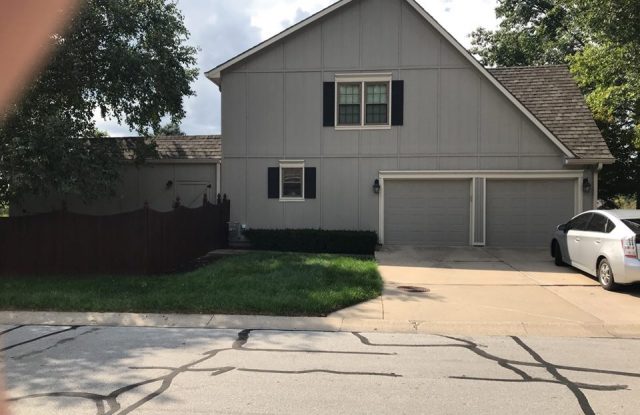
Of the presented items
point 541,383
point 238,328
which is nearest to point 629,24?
point 541,383

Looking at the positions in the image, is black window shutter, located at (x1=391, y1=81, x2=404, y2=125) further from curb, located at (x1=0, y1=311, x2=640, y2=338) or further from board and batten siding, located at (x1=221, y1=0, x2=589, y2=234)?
curb, located at (x1=0, y1=311, x2=640, y2=338)

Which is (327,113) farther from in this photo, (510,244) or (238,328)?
(238,328)

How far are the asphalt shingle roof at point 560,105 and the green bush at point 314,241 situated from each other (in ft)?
23.8

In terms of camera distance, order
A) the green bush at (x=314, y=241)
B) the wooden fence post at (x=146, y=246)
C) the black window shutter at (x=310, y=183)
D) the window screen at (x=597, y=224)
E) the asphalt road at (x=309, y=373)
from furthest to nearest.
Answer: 1. the black window shutter at (x=310, y=183)
2. the green bush at (x=314, y=241)
3. the wooden fence post at (x=146, y=246)
4. the window screen at (x=597, y=224)
5. the asphalt road at (x=309, y=373)

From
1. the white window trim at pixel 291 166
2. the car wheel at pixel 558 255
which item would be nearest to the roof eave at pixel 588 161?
the car wheel at pixel 558 255

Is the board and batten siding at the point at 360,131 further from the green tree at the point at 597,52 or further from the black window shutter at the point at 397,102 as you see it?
the green tree at the point at 597,52

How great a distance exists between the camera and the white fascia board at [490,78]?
1568cm

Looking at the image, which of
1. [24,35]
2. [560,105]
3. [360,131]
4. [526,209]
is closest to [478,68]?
[560,105]

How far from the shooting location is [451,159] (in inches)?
640

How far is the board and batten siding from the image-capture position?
1617cm

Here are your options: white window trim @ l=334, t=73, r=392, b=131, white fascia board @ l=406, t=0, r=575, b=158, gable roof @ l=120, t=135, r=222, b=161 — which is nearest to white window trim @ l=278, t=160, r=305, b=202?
white window trim @ l=334, t=73, r=392, b=131

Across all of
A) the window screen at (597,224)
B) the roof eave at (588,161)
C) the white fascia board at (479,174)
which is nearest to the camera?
the window screen at (597,224)

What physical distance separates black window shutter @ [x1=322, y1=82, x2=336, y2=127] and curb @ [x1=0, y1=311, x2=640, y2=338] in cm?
973

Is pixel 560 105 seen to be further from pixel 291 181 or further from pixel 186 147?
pixel 186 147
